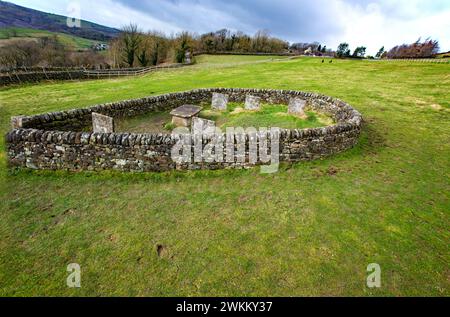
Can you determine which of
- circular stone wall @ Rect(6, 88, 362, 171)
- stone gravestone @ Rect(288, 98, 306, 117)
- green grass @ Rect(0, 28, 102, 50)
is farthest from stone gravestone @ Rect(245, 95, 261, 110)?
green grass @ Rect(0, 28, 102, 50)

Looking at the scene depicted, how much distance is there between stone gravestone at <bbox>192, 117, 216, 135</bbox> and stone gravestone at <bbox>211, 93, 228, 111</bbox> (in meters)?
4.44

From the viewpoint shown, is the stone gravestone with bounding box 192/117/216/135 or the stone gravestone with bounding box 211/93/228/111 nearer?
the stone gravestone with bounding box 192/117/216/135

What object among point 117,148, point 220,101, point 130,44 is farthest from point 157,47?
point 117,148

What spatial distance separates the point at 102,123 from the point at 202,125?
4.73 meters

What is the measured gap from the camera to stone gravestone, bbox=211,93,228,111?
16.4m

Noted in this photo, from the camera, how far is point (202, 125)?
12344mm

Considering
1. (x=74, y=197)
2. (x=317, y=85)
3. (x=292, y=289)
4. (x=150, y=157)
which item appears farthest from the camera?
(x=317, y=85)

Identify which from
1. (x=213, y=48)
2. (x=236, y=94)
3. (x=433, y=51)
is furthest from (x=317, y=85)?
(x=433, y=51)

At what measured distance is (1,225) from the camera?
6.07 meters

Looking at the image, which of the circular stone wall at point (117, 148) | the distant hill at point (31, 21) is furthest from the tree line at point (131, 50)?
the distant hill at point (31, 21)

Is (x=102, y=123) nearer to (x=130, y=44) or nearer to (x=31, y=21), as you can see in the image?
(x=130, y=44)

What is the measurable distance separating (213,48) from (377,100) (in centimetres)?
5841

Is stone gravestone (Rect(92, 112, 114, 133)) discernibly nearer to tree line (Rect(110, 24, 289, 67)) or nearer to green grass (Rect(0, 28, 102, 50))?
tree line (Rect(110, 24, 289, 67))
